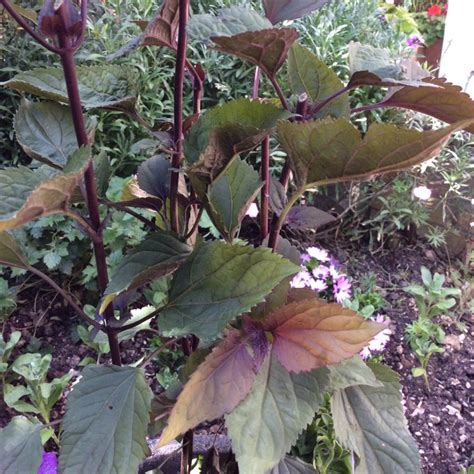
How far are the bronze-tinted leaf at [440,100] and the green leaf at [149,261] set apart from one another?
262mm

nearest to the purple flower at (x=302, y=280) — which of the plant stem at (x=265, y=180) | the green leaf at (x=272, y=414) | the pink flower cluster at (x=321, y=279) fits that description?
the pink flower cluster at (x=321, y=279)

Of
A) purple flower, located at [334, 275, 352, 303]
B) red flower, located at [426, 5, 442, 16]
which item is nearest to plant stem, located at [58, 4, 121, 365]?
purple flower, located at [334, 275, 352, 303]

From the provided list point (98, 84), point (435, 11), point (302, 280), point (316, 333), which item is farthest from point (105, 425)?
point (435, 11)

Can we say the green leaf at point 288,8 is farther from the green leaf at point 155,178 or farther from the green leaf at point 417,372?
the green leaf at point 417,372

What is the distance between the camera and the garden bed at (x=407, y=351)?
135 cm

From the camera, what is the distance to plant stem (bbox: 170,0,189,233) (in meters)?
0.48

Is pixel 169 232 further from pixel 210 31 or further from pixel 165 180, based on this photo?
pixel 210 31

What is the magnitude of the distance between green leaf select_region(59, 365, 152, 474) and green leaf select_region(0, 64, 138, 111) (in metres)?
0.27

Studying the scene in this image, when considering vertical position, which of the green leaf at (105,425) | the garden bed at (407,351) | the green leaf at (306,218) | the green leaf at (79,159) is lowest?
the garden bed at (407,351)

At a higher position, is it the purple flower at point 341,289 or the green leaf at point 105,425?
the green leaf at point 105,425

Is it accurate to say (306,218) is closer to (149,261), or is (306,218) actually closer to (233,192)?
(233,192)

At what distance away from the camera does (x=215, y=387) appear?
1.60 feet

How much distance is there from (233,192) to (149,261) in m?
0.12

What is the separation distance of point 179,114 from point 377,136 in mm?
206
